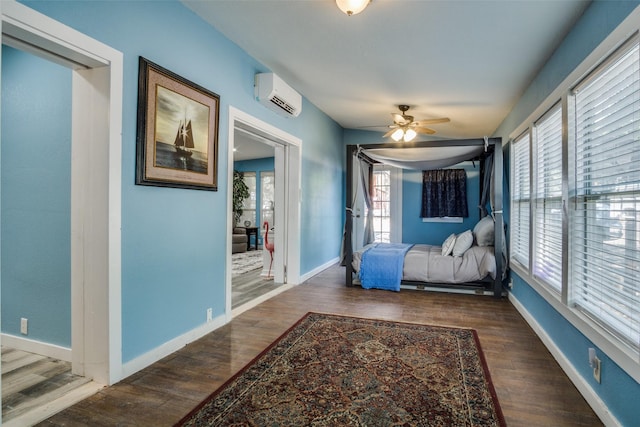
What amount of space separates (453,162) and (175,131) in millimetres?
3955

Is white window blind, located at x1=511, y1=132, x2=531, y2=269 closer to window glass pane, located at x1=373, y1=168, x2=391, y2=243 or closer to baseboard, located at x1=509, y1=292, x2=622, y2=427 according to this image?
baseboard, located at x1=509, y1=292, x2=622, y2=427

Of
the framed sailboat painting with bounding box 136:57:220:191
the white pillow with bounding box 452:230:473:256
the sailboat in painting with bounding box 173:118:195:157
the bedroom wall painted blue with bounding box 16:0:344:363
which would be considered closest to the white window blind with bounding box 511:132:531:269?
the white pillow with bounding box 452:230:473:256

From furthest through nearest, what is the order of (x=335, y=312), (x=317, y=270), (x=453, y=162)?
(x=317, y=270)
(x=453, y=162)
(x=335, y=312)

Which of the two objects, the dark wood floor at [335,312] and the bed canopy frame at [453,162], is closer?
the dark wood floor at [335,312]

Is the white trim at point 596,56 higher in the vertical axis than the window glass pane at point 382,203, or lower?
higher

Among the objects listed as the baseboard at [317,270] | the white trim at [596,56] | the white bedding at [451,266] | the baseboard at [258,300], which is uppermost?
the white trim at [596,56]

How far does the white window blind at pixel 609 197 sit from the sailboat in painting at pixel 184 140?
2.76 meters

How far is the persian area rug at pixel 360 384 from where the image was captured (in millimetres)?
1836

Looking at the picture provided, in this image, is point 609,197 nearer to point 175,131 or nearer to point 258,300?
point 175,131

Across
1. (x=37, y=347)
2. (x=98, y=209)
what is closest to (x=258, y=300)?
(x=37, y=347)

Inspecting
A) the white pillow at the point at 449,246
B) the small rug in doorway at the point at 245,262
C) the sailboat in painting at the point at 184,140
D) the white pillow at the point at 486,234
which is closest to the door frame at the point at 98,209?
the sailboat in painting at the point at 184,140

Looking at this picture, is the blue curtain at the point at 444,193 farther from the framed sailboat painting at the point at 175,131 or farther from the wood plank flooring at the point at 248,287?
the framed sailboat painting at the point at 175,131

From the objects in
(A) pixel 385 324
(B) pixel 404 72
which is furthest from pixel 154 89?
(A) pixel 385 324

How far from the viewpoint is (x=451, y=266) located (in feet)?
14.9
